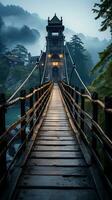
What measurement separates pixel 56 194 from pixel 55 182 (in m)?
0.46

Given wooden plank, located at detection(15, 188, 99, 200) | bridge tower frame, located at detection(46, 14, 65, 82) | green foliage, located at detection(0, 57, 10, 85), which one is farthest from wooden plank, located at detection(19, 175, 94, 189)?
green foliage, located at detection(0, 57, 10, 85)

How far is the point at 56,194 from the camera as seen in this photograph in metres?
3.90

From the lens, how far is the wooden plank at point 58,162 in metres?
5.27

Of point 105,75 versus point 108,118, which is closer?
point 108,118

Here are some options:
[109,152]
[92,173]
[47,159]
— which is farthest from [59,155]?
[109,152]

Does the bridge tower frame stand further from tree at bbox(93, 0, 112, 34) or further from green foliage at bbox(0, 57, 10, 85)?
tree at bbox(93, 0, 112, 34)

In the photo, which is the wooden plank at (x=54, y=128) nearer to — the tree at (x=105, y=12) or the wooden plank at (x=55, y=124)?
the wooden plank at (x=55, y=124)

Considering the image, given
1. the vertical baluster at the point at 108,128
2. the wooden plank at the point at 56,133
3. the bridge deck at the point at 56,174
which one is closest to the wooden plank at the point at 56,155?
the bridge deck at the point at 56,174

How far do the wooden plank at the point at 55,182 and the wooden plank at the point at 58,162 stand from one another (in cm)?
65

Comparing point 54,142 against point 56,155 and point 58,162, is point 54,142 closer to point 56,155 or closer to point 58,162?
point 56,155

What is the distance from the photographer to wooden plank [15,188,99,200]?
12.4 ft

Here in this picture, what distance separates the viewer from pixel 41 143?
700 centimetres

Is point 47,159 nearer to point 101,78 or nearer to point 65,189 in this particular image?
point 65,189

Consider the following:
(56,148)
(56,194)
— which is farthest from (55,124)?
(56,194)
